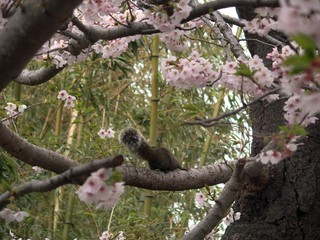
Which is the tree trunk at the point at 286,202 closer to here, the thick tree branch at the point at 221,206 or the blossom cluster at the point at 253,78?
the thick tree branch at the point at 221,206

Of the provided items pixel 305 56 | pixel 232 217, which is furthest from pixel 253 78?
pixel 232 217

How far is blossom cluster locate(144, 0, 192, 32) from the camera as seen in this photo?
67.8 inches

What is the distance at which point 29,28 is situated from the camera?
4.49 ft

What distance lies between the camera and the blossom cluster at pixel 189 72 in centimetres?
212

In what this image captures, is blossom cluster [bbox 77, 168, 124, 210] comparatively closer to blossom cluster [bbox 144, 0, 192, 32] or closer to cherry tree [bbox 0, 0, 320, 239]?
cherry tree [bbox 0, 0, 320, 239]

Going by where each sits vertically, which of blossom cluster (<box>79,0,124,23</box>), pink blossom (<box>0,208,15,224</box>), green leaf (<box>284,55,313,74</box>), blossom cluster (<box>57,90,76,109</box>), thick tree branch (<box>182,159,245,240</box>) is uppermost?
blossom cluster (<box>57,90,76,109</box>)

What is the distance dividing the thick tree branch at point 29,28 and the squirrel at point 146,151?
44.4 inches

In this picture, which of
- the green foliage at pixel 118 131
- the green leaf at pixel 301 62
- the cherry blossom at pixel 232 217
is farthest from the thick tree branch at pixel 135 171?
the green leaf at pixel 301 62

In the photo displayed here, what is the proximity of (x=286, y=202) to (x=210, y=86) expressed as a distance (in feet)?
1.51

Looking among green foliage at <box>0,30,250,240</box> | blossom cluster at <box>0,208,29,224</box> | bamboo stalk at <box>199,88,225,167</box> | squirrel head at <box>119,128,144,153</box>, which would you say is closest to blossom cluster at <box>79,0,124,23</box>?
squirrel head at <box>119,128,144,153</box>

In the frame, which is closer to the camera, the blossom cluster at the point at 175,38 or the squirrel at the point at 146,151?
the blossom cluster at the point at 175,38

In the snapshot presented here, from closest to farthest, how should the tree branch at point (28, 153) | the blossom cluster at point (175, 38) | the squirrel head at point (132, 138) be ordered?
the tree branch at point (28, 153), the blossom cluster at point (175, 38), the squirrel head at point (132, 138)

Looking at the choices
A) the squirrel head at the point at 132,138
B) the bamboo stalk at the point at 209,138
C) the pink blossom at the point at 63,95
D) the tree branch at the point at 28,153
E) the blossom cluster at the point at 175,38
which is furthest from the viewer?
the bamboo stalk at the point at 209,138

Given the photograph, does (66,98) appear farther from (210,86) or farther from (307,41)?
(307,41)
